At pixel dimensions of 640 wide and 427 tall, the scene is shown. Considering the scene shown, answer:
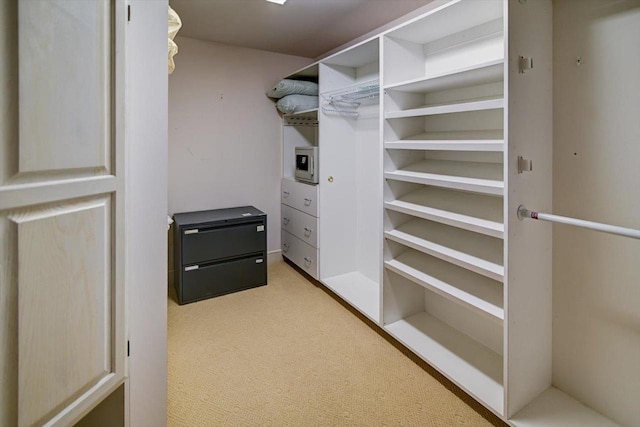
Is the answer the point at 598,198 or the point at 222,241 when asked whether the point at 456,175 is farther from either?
the point at 222,241

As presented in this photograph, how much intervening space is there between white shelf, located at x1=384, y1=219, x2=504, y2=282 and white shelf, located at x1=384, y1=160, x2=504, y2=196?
1.13ft

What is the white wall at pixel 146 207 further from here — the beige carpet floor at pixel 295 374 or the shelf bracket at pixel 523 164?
the shelf bracket at pixel 523 164

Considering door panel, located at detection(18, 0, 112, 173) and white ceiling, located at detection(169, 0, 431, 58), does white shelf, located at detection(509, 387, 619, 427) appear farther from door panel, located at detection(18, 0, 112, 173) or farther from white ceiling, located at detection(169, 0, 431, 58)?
white ceiling, located at detection(169, 0, 431, 58)

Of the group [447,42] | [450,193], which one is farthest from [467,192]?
[447,42]

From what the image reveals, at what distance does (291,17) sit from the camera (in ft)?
8.72

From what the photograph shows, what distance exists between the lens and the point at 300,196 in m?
3.31

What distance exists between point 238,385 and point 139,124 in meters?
1.42

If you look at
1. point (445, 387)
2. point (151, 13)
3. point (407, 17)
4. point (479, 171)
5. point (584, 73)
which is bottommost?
point (445, 387)

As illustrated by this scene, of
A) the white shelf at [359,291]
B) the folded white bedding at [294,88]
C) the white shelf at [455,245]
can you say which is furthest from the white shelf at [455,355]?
the folded white bedding at [294,88]

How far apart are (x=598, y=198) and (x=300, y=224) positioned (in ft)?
7.62

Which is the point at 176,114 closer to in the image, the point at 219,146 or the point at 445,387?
the point at 219,146

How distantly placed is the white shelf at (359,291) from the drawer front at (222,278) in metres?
0.64

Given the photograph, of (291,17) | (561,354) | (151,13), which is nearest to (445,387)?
(561,354)

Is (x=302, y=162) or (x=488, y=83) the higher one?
(x=488, y=83)
